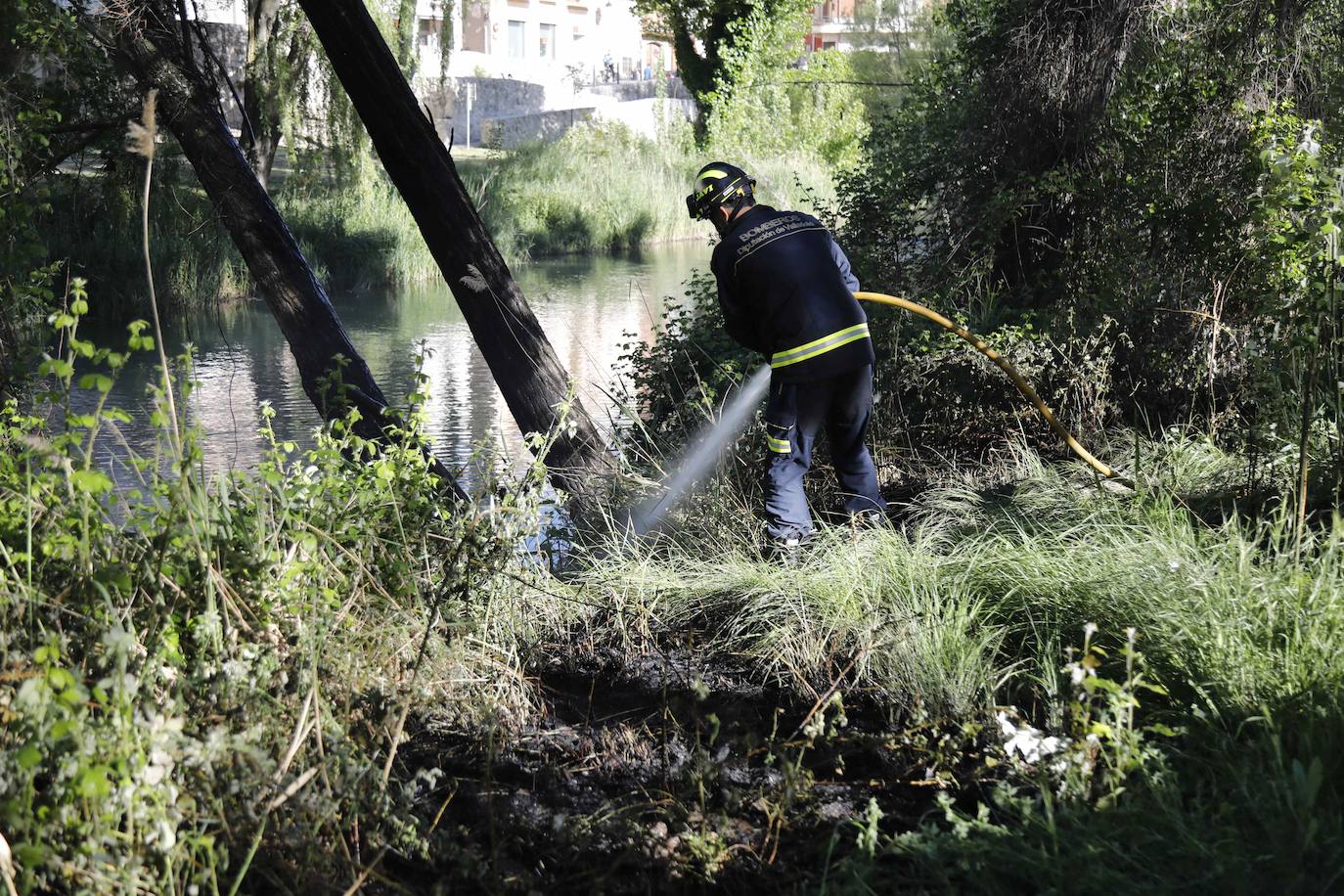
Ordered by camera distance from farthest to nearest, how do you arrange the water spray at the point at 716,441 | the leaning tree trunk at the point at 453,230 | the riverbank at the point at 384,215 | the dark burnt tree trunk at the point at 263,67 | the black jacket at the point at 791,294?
1. the dark burnt tree trunk at the point at 263,67
2. the riverbank at the point at 384,215
3. the leaning tree trunk at the point at 453,230
4. the water spray at the point at 716,441
5. the black jacket at the point at 791,294

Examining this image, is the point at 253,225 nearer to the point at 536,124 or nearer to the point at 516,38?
the point at 536,124

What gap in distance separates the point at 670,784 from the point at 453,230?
4469mm

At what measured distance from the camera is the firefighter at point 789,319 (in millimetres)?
5148

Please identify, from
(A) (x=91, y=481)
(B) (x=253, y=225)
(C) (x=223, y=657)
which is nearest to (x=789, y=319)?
(C) (x=223, y=657)

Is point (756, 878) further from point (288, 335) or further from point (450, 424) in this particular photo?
point (450, 424)

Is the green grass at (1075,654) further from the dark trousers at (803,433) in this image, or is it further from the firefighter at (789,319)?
the firefighter at (789,319)

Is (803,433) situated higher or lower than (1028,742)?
higher

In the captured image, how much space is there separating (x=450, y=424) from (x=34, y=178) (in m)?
5.00

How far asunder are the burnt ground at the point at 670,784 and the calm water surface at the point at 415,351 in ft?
10.9

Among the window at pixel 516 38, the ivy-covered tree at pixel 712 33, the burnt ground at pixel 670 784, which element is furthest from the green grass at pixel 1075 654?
the window at pixel 516 38

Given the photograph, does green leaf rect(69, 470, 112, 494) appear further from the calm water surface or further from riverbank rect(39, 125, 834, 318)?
riverbank rect(39, 125, 834, 318)

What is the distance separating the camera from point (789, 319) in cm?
518

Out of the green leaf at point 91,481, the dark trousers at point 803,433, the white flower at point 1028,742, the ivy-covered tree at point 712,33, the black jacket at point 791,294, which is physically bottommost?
the white flower at point 1028,742

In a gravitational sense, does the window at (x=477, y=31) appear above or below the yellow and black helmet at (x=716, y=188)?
above
